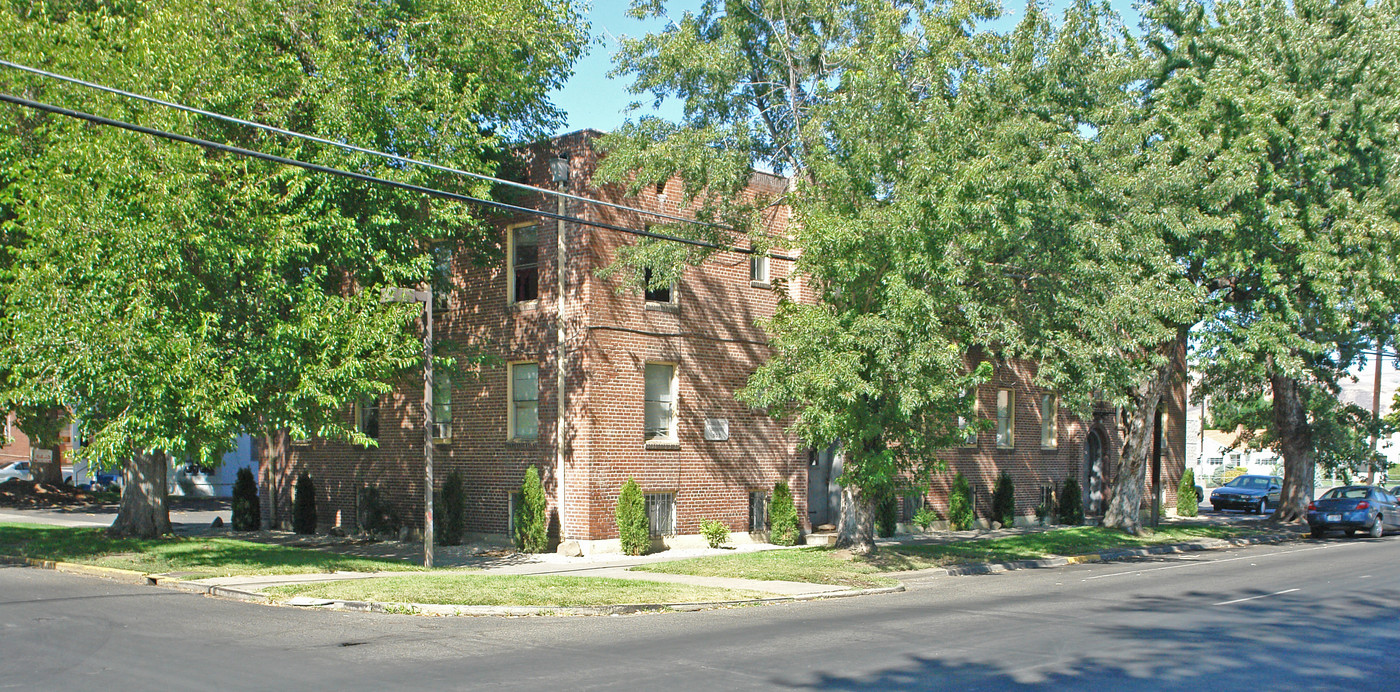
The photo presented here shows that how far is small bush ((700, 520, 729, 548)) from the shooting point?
23172 mm

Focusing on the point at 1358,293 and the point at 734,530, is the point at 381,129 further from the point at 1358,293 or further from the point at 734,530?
the point at 1358,293

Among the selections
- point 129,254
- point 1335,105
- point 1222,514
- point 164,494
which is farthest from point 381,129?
point 1222,514

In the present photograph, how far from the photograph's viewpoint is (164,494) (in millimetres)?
22812

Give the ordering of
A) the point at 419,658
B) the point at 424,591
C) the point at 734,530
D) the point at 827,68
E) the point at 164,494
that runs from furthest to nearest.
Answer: the point at 734,530 → the point at 164,494 → the point at 827,68 → the point at 424,591 → the point at 419,658

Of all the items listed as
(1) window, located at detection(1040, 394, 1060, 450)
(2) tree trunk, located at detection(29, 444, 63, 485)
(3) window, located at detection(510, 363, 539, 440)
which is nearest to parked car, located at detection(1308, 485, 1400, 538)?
(1) window, located at detection(1040, 394, 1060, 450)

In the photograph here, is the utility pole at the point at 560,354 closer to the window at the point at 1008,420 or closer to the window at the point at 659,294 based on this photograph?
the window at the point at 659,294

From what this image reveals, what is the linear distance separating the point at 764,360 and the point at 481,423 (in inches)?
259

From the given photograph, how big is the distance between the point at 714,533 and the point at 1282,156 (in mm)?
15690

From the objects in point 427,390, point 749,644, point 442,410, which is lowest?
point 749,644

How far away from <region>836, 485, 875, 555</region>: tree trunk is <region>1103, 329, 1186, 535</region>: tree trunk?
1012cm

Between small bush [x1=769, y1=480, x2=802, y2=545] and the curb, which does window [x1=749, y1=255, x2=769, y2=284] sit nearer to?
small bush [x1=769, y1=480, x2=802, y2=545]

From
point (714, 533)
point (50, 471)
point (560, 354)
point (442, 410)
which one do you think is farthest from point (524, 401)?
point (50, 471)

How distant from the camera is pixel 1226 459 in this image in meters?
99.6

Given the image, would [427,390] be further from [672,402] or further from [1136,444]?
[1136,444]
